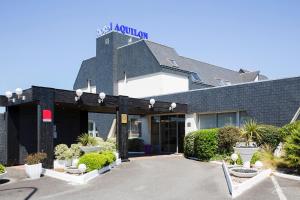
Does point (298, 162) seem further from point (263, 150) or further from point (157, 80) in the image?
point (157, 80)

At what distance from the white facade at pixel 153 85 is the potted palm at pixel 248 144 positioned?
535 inches

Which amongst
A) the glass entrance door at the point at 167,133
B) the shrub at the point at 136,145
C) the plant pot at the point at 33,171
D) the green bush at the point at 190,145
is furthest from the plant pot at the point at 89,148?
the shrub at the point at 136,145

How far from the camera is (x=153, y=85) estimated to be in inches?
1225

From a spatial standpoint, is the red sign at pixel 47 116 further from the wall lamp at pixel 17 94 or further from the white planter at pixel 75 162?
the white planter at pixel 75 162

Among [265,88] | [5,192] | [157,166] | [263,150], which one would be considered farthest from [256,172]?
[5,192]

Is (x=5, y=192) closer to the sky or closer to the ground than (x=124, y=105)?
closer to the ground

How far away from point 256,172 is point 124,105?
8.43m

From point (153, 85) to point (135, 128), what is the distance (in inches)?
190

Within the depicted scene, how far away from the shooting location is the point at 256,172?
13.2 meters

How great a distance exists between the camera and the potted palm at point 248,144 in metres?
16.0

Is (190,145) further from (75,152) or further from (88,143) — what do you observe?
(75,152)

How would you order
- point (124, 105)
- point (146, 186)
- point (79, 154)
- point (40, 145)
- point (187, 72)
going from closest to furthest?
1. point (146, 186)
2. point (40, 145)
3. point (79, 154)
4. point (124, 105)
5. point (187, 72)

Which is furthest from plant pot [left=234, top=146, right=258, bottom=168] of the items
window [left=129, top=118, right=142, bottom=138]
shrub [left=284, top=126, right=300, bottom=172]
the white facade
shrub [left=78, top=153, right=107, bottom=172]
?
the white facade

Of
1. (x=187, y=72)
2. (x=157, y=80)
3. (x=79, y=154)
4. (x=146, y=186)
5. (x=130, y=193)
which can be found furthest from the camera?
(x=187, y=72)
